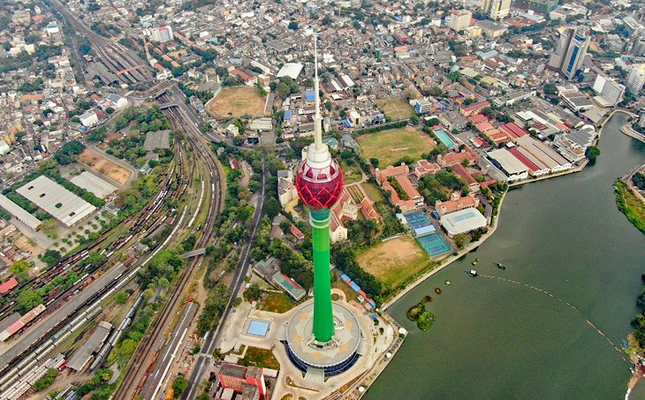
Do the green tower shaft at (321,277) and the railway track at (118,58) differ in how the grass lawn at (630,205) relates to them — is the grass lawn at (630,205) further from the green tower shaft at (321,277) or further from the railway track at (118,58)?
the railway track at (118,58)

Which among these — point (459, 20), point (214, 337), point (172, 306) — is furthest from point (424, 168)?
point (459, 20)

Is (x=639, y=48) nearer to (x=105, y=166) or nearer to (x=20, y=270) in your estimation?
(x=105, y=166)

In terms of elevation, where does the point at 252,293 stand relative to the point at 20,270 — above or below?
below

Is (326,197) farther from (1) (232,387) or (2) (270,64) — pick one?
(2) (270,64)

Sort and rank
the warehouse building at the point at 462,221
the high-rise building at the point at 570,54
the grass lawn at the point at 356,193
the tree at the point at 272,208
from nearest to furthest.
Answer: the warehouse building at the point at 462,221
the tree at the point at 272,208
the grass lawn at the point at 356,193
the high-rise building at the point at 570,54

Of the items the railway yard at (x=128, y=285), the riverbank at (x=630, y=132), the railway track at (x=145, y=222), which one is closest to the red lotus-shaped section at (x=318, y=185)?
the railway yard at (x=128, y=285)
